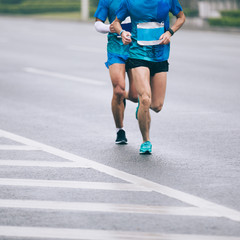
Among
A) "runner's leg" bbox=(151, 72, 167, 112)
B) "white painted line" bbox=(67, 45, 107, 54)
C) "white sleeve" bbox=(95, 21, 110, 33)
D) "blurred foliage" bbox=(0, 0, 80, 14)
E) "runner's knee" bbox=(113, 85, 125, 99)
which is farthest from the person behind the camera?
"blurred foliage" bbox=(0, 0, 80, 14)

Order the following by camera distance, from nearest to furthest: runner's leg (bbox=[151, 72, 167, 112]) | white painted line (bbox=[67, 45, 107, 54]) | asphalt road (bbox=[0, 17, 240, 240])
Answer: asphalt road (bbox=[0, 17, 240, 240]) → runner's leg (bbox=[151, 72, 167, 112]) → white painted line (bbox=[67, 45, 107, 54])

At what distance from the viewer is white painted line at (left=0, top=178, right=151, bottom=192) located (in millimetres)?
6781

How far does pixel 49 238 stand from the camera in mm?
5297

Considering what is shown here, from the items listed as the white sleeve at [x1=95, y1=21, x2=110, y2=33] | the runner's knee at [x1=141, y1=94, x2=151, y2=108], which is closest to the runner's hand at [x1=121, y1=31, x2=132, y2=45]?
the white sleeve at [x1=95, y1=21, x2=110, y2=33]

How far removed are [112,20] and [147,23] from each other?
0.68 meters

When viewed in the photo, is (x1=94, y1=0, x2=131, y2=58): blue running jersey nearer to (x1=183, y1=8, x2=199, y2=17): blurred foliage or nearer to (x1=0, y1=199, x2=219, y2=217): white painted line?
(x1=0, y1=199, x2=219, y2=217): white painted line

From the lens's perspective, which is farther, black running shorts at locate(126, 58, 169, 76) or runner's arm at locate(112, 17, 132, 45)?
black running shorts at locate(126, 58, 169, 76)

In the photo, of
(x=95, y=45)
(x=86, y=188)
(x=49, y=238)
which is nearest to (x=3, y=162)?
(x=86, y=188)

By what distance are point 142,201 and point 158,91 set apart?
95.7 inches

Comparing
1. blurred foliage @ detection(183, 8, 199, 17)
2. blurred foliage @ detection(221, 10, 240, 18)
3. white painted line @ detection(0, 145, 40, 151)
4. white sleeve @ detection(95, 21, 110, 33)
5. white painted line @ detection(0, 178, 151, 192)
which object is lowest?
blurred foliage @ detection(183, 8, 199, 17)

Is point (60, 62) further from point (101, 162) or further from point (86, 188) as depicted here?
point (86, 188)

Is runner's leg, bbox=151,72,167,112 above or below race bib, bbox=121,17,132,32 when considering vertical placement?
below

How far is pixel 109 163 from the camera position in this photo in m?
7.89

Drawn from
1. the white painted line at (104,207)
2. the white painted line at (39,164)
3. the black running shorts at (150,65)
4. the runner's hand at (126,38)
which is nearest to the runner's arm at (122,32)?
the runner's hand at (126,38)
